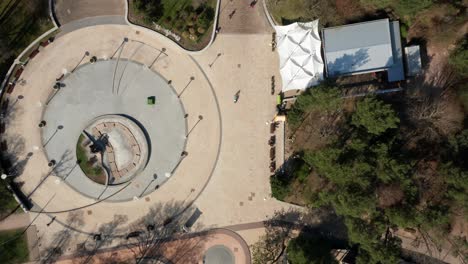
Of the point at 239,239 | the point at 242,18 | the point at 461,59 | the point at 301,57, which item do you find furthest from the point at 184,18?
the point at 461,59

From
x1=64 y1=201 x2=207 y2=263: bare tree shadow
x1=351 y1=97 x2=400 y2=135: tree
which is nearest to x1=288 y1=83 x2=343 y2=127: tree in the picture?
x1=351 y1=97 x2=400 y2=135: tree

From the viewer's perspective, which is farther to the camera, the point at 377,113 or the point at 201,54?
the point at 201,54

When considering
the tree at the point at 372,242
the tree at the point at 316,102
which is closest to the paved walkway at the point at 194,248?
the tree at the point at 372,242

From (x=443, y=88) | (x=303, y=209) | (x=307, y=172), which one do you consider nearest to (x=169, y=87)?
(x=307, y=172)

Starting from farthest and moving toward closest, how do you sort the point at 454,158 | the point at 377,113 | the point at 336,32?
the point at 336,32 < the point at 454,158 < the point at 377,113

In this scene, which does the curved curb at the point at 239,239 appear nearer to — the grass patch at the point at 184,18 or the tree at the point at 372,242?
the tree at the point at 372,242

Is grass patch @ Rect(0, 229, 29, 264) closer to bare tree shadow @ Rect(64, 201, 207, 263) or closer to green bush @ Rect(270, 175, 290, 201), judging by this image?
bare tree shadow @ Rect(64, 201, 207, 263)

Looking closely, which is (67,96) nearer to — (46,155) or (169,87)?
(46,155)
